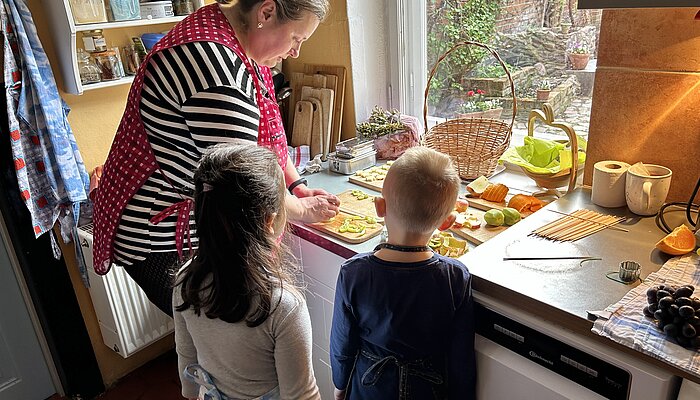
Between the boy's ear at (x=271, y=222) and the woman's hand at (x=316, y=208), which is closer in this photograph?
the boy's ear at (x=271, y=222)

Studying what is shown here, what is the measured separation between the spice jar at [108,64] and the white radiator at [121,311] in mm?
504

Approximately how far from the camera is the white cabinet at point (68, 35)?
145 cm

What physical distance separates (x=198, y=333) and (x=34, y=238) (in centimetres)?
104

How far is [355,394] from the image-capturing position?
113cm

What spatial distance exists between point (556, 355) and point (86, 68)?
1476mm

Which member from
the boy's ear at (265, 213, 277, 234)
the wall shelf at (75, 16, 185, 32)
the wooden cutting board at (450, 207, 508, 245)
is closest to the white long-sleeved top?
the boy's ear at (265, 213, 277, 234)

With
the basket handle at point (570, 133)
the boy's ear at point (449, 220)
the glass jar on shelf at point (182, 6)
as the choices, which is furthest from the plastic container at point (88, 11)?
the basket handle at point (570, 133)

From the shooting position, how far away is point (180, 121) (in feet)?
3.52

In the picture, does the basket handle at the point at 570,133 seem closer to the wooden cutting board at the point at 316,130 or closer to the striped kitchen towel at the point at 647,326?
the striped kitchen towel at the point at 647,326

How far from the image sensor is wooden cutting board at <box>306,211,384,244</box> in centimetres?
132

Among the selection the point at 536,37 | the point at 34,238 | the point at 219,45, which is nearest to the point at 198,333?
the point at 219,45

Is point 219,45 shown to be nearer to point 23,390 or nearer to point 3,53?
point 3,53

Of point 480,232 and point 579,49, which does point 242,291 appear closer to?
point 480,232

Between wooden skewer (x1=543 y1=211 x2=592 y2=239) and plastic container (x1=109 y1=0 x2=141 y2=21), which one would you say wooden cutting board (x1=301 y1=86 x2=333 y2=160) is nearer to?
plastic container (x1=109 y1=0 x2=141 y2=21)
